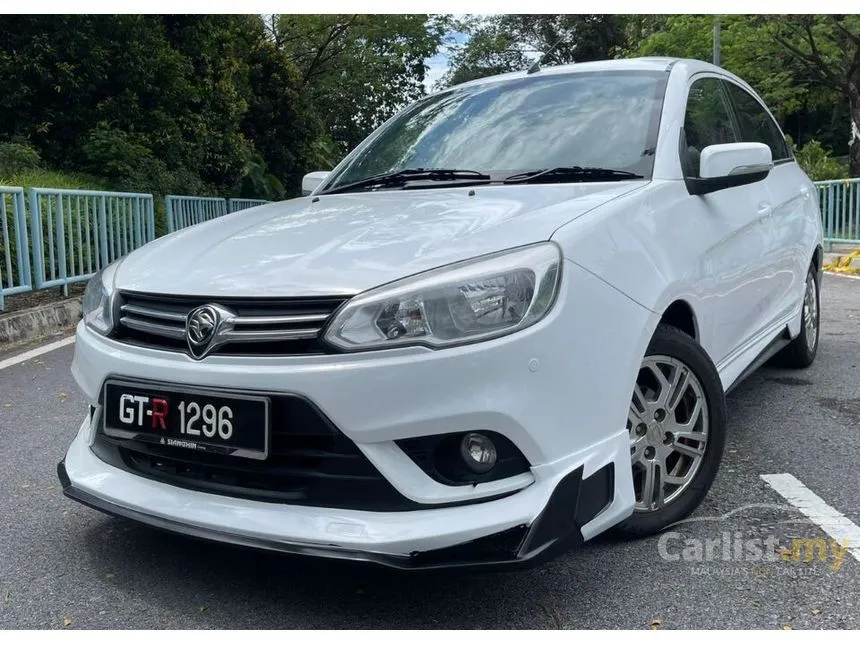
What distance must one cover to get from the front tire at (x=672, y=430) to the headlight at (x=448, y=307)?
0.57m

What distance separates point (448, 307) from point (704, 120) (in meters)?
1.92

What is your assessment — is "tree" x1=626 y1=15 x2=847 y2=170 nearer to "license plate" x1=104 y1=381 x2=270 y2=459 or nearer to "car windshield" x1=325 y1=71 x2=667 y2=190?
"car windshield" x1=325 y1=71 x2=667 y2=190

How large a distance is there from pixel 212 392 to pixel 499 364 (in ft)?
2.29

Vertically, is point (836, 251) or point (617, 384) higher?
point (617, 384)

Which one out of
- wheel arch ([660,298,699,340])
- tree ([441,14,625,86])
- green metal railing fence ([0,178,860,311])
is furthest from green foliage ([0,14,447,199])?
tree ([441,14,625,86])

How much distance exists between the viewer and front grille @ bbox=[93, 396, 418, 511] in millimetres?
2004

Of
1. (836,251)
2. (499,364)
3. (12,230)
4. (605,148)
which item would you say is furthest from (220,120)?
(499,364)

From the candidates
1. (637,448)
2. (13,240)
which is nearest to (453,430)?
(637,448)

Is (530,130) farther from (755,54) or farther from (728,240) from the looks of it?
(755,54)

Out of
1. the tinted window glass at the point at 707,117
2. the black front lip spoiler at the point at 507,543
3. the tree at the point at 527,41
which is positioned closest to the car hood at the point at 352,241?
the black front lip spoiler at the point at 507,543

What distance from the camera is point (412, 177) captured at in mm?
3166

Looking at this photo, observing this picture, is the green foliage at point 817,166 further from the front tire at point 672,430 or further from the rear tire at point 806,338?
the front tire at point 672,430
